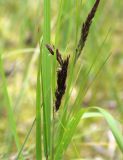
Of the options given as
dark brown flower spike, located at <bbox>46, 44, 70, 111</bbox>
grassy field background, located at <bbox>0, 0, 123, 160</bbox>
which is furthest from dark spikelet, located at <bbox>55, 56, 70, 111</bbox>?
grassy field background, located at <bbox>0, 0, 123, 160</bbox>

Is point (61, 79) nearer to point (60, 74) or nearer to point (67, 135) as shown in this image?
point (60, 74)

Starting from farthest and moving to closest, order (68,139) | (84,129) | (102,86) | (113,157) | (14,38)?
(14,38) → (102,86) → (84,129) → (113,157) → (68,139)

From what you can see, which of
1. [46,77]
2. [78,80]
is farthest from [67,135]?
[78,80]

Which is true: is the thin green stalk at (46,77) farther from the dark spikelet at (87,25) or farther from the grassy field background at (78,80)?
the grassy field background at (78,80)

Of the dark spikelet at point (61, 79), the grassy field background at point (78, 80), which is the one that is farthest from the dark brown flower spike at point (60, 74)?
the grassy field background at point (78, 80)

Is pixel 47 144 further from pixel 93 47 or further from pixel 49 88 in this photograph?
pixel 93 47

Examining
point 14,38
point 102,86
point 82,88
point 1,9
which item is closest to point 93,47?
point 102,86

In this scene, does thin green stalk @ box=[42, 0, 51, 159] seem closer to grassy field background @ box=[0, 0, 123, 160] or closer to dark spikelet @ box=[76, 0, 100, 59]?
dark spikelet @ box=[76, 0, 100, 59]

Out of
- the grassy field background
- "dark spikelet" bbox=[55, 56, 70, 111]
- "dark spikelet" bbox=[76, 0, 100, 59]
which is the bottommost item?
the grassy field background

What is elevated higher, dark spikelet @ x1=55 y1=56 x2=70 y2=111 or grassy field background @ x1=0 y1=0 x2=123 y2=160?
dark spikelet @ x1=55 y1=56 x2=70 y2=111
